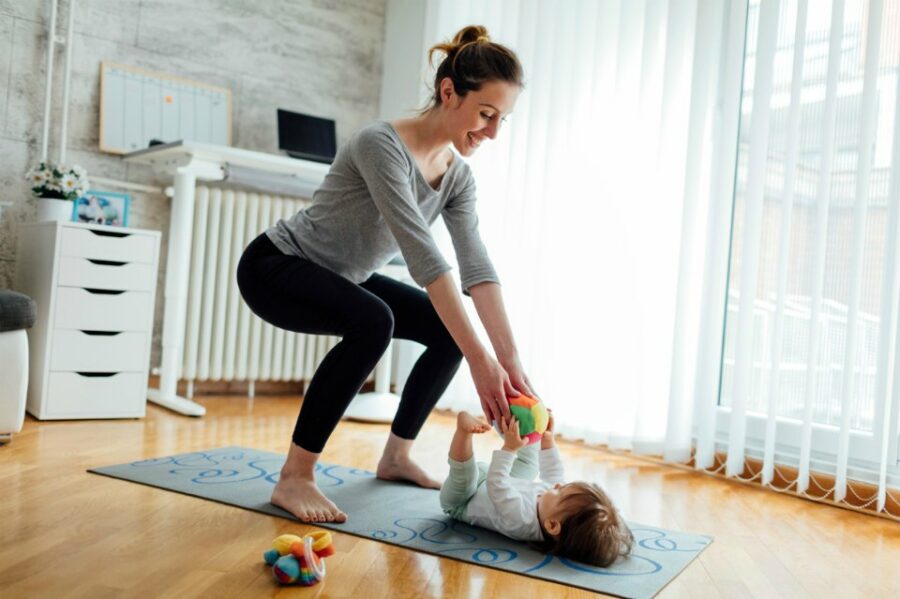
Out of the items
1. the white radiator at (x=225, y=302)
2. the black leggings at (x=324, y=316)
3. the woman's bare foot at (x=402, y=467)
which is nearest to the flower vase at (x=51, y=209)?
the white radiator at (x=225, y=302)

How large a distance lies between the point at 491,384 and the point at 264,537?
501mm

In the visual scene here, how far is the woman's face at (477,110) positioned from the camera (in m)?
1.76

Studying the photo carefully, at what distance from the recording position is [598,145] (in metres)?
3.08

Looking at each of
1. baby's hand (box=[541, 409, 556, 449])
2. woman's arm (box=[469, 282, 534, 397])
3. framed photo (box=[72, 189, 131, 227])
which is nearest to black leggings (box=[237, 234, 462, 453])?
woman's arm (box=[469, 282, 534, 397])

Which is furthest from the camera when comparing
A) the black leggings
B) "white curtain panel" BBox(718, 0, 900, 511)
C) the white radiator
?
the white radiator

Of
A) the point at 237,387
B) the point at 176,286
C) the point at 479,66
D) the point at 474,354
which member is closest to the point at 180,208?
the point at 176,286

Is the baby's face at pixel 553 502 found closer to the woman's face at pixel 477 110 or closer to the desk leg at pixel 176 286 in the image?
the woman's face at pixel 477 110

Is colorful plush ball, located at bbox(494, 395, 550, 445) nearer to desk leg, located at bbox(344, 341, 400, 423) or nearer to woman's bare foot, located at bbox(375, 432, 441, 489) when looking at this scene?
woman's bare foot, located at bbox(375, 432, 441, 489)

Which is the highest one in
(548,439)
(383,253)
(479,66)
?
(479,66)

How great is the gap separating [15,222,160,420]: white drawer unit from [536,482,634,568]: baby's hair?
1.74 meters

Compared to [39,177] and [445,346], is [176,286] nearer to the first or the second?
[39,177]

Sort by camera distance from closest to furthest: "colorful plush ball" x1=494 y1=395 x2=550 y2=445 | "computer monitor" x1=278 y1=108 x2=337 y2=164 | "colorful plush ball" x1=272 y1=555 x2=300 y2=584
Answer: "colorful plush ball" x1=272 y1=555 x2=300 y2=584, "colorful plush ball" x1=494 y1=395 x2=550 y2=445, "computer monitor" x1=278 y1=108 x2=337 y2=164

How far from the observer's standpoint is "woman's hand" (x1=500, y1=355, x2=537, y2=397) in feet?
5.92

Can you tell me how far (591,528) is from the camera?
1627mm
